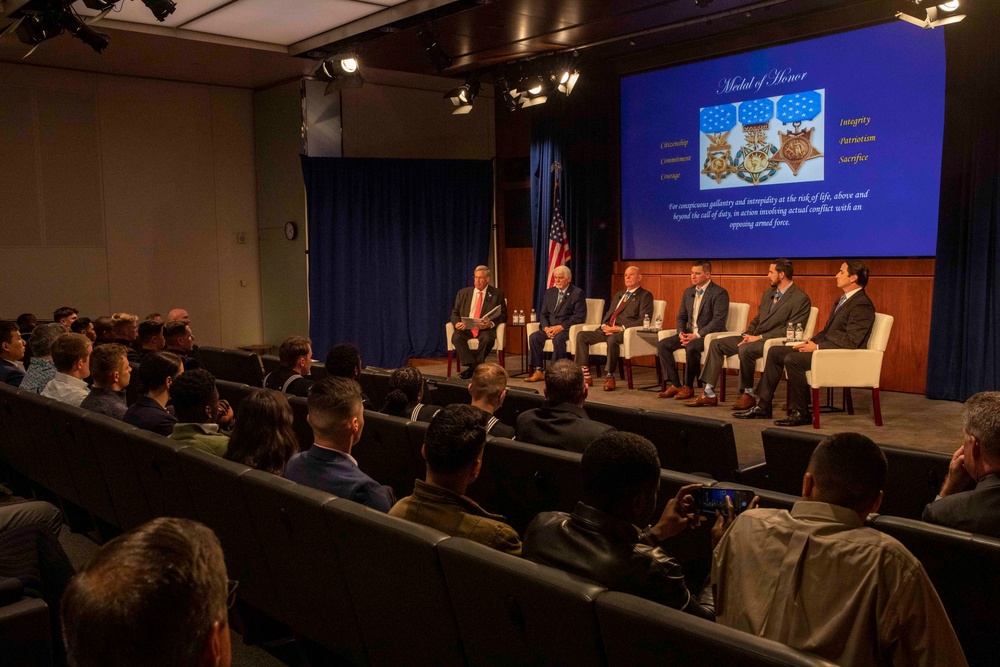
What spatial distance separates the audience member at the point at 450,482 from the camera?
2.27 metres

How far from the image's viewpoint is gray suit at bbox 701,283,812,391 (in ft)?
23.8

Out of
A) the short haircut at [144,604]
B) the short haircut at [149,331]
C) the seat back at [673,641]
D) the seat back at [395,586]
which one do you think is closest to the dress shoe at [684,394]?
the short haircut at [149,331]

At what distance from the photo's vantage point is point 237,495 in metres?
2.69

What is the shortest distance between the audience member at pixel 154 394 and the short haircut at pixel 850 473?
9.12 ft

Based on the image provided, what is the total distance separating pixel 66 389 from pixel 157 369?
1.18 meters

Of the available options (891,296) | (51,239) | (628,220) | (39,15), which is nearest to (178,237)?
(51,239)

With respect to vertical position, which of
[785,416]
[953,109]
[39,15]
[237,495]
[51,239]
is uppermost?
[39,15]

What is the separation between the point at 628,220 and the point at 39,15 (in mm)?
5850

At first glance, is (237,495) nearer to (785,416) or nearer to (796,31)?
(785,416)

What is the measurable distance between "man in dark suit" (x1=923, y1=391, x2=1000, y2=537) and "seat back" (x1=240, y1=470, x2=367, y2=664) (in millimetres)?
1602

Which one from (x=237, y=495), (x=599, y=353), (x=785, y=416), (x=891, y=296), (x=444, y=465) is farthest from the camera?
(x=599, y=353)

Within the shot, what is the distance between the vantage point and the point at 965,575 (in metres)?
2.02

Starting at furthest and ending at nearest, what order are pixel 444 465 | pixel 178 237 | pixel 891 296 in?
pixel 178 237
pixel 891 296
pixel 444 465

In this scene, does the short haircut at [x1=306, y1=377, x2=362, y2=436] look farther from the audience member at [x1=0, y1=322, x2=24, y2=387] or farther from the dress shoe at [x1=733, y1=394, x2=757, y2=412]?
the dress shoe at [x1=733, y1=394, x2=757, y2=412]
